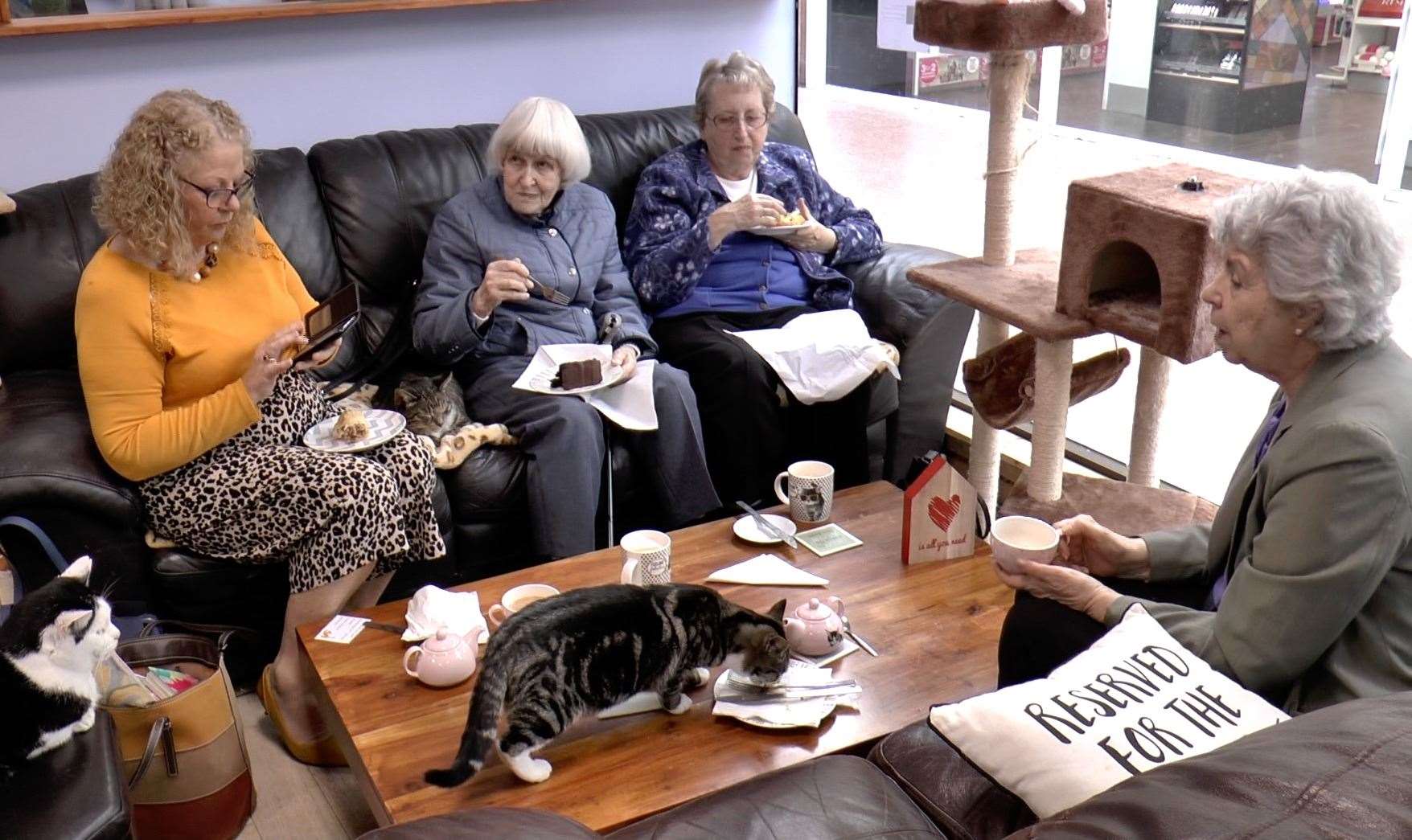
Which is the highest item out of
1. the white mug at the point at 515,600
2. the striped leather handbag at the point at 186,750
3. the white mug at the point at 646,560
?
the white mug at the point at 646,560

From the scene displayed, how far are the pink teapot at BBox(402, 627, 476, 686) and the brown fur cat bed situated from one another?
1.36 m

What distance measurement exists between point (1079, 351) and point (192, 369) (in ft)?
7.77

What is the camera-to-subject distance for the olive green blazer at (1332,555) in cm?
147

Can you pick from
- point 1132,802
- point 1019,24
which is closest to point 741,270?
point 1019,24

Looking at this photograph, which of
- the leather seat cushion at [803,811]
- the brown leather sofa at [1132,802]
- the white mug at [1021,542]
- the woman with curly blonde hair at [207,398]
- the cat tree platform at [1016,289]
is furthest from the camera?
the cat tree platform at [1016,289]

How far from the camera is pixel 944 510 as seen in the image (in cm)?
218

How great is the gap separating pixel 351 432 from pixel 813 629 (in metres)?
1.12

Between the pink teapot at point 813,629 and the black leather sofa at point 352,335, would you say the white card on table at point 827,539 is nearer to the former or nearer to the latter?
the pink teapot at point 813,629

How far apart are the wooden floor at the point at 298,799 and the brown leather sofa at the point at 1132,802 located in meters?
1.02

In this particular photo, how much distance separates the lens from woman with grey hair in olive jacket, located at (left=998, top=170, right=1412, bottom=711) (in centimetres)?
148

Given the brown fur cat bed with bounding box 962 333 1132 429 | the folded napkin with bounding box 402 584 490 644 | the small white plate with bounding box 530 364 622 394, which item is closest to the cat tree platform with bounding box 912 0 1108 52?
the brown fur cat bed with bounding box 962 333 1132 429

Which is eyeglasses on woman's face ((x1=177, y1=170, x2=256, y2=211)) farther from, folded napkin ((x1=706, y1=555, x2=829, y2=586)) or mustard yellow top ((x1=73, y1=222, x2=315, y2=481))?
folded napkin ((x1=706, y1=555, x2=829, y2=586))

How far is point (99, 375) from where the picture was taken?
2.30 meters

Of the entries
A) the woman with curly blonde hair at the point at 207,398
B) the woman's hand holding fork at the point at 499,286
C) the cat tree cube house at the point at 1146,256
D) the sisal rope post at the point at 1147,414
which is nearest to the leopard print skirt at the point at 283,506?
the woman with curly blonde hair at the point at 207,398
